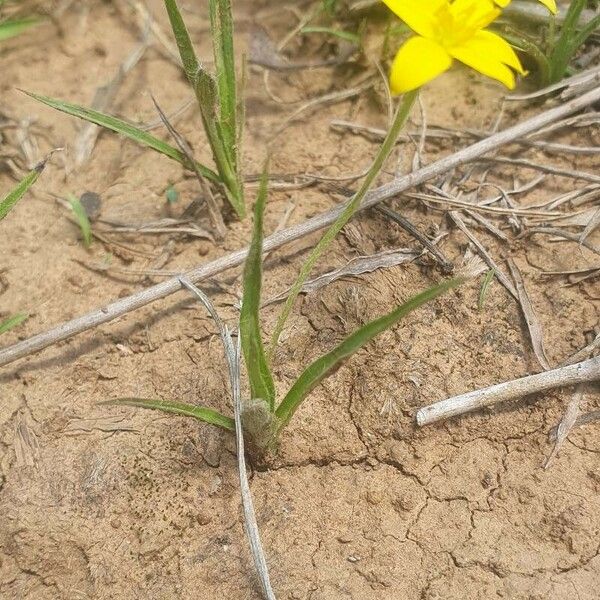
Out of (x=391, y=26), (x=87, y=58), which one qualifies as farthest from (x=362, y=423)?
(x=87, y=58)

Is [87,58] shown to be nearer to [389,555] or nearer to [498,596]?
[389,555]

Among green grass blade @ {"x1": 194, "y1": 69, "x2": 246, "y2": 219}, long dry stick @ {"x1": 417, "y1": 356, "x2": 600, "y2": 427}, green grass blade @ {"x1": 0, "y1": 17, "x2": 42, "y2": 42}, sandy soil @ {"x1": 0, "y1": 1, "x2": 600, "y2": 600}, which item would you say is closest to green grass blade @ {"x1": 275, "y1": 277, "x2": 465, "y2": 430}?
sandy soil @ {"x1": 0, "y1": 1, "x2": 600, "y2": 600}

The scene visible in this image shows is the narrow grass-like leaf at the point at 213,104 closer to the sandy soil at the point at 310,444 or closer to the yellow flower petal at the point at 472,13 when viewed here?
the sandy soil at the point at 310,444

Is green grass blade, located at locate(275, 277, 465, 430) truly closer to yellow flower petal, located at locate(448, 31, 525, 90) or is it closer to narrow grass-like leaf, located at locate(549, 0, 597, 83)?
yellow flower petal, located at locate(448, 31, 525, 90)

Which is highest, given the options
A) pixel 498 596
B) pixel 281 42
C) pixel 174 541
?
pixel 281 42

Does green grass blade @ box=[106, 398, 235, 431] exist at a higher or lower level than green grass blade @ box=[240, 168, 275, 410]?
lower

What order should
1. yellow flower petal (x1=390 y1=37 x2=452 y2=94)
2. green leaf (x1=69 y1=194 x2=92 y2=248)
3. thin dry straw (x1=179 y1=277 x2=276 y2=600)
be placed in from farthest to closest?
green leaf (x1=69 y1=194 x2=92 y2=248)
thin dry straw (x1=179 y1=277 x2=276 y2=600)
yellow flower petal (x1=390 y1=37 x2=452 y2=94)
